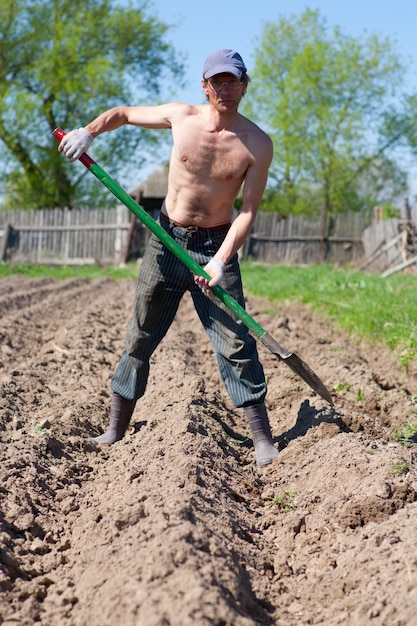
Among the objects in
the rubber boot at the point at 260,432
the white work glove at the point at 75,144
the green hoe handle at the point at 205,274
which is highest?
the white work glove at the point at 75,144

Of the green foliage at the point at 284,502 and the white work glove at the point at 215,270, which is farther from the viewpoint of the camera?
the white work glove at the point at 215,270

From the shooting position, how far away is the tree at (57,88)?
2809cm

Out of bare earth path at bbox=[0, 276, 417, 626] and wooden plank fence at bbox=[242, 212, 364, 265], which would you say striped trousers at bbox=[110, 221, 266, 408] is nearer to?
bare earth path at bbox=[0, 276, 417, 626]

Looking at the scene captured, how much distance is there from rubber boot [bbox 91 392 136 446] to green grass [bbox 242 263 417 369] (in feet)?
8.59

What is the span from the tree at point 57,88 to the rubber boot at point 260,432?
24.7 metres

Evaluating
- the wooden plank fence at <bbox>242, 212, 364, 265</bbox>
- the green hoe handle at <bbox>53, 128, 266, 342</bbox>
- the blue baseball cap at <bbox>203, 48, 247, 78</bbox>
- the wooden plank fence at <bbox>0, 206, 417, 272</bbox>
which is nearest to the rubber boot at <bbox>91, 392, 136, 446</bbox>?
the green hoe handle at <bbox>53, 128, 266, 342</bbox>

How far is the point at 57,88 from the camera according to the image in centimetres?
2850

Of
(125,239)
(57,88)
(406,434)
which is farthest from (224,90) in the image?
(57,88)

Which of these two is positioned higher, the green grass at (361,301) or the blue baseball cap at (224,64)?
the blue baseball cap at (224,64)

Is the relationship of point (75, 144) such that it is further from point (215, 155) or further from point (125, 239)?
point (125, 239)

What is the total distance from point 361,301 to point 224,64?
542 centimetres

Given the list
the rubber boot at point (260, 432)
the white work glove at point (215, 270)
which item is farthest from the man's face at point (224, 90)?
the rubber boot at point (260, 432)

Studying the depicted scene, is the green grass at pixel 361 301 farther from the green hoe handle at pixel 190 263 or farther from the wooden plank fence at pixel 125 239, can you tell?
the wooden plank fence at pixel 125 239

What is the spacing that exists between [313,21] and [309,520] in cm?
3330
